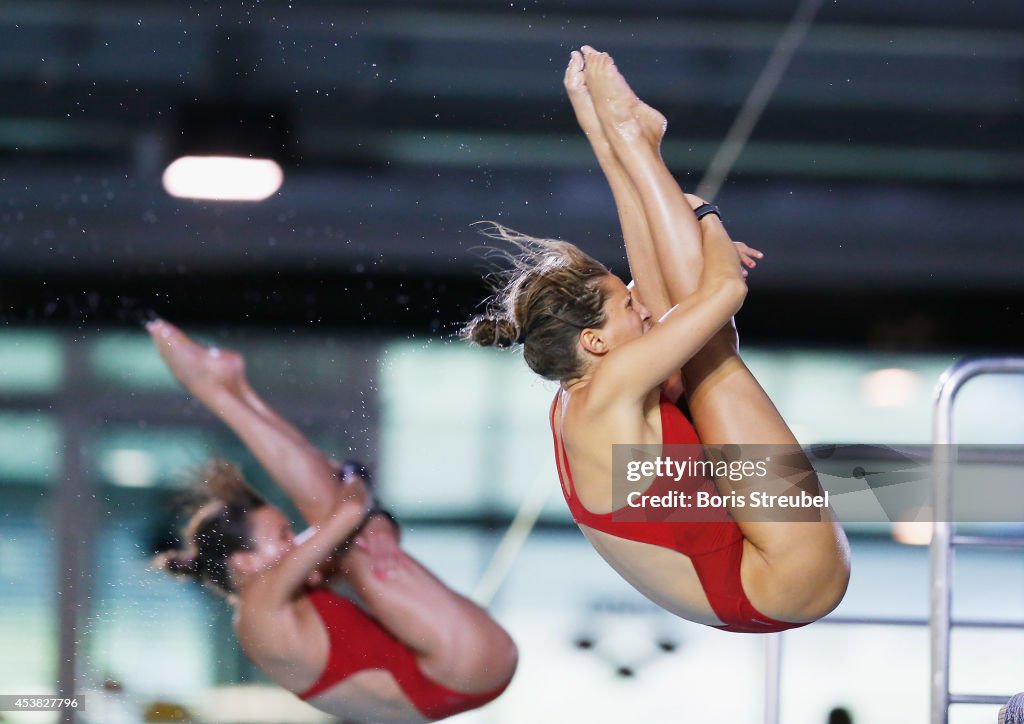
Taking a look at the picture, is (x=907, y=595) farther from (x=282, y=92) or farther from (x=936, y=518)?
(x=282, y=92)

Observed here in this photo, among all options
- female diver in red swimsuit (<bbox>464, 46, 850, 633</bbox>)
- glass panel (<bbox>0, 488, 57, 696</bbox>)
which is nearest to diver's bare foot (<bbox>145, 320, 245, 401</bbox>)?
glass panel (<bbox>0, 488, 57, 696</bbox>)

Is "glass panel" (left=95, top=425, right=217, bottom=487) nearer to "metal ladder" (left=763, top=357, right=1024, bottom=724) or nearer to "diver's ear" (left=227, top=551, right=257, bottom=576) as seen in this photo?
"diver's ear" (left=227, top=551, right=257, bottom=576)

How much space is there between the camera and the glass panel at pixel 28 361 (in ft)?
5.49

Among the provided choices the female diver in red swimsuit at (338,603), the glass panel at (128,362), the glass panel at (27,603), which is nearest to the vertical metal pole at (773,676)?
the female diver in red swimsuit at (338,603)

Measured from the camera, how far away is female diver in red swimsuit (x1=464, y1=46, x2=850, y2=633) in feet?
3.24

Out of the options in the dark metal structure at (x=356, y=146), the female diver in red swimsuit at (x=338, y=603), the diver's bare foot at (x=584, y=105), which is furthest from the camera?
the dark metal structure at (x=356, y=146)

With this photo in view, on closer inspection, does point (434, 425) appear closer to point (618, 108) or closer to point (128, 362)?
point (128, 362)

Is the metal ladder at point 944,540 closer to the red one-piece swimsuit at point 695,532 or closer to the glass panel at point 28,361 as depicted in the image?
the red one-piece swimsuit at point 695,532

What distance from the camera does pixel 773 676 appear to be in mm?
1383

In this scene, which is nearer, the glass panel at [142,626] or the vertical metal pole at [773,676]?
the vertical metal pole at [773,676]

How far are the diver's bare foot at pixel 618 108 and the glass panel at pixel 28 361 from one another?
1.18 metres

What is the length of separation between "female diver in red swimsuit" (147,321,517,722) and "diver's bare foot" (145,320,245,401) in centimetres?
1

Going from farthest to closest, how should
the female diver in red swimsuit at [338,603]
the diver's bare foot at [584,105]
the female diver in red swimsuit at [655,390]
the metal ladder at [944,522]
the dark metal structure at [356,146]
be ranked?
the dark metal structure at [356,146], the female diver in red swimsuit at [338,603], the metal ladder at [944,522], the diver's bare foot at [584,105], the female diver in red swimsuit at [655,390]

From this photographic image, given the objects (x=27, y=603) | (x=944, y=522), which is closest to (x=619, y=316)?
(x=944, y=522)
